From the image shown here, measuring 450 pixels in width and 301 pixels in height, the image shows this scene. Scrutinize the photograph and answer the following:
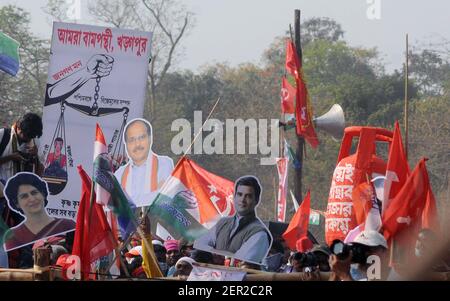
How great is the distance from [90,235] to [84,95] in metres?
2.64

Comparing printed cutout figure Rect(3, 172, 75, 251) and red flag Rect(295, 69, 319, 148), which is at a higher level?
red flag Rect(295, 69, 319, 148)

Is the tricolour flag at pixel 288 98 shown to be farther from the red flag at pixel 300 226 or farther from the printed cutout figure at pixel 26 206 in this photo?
the printed cutout figure at pixel 26 206

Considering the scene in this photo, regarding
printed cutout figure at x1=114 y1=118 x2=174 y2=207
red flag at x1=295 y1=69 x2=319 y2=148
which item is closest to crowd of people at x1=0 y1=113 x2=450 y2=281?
printed cutout figure at x1=114 y1=118 x2=174 y2=207

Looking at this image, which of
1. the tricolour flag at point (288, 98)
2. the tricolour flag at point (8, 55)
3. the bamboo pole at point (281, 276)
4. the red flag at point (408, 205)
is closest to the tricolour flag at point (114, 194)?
the bamboo pole at point (281, 276)

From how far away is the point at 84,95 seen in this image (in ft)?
36.4

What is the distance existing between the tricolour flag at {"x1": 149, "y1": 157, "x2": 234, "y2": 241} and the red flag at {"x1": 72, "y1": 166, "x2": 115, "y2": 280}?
117cm

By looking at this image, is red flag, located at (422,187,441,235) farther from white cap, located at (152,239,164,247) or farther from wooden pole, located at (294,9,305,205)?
wooden pole, located at (294,9,305,205)

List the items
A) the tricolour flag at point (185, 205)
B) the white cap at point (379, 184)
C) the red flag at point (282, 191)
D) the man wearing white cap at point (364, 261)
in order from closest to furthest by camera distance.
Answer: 1. the man wearing white cap at point (364, 261)
2. the white cap at point (379, 184)
3. the tricolour flag at point (185, 205)
4. the red flag at point (282, 191)

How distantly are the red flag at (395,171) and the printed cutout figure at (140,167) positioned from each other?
82.5 inches

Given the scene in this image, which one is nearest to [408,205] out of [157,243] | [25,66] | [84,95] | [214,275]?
[214,275]

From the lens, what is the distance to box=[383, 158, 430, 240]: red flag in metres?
8.45

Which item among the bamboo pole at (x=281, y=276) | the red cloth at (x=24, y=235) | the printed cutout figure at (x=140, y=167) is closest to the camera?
the bamboo pole at (x=281, y=276)

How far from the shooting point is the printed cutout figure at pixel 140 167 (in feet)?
34.4
